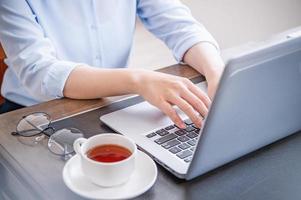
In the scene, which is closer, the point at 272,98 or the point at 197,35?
the point at 272,98

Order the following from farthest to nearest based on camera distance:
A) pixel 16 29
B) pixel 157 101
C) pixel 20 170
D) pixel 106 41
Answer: pixel 106 41
pixel 16 29
pixel 157 101
pixel 20 170

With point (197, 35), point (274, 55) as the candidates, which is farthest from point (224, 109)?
point (197, 35)

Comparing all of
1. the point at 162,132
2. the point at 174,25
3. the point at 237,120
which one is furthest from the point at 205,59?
the point at 237,120

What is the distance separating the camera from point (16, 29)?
1.06 m

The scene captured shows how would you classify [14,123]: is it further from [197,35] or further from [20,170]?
[197,35]

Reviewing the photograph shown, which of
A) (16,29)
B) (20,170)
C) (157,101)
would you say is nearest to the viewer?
(20,170)

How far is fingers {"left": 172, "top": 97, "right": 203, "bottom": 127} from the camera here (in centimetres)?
81

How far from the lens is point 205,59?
106cm

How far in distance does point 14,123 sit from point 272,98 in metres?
0.50

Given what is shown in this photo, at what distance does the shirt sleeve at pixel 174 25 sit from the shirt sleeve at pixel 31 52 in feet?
1.04

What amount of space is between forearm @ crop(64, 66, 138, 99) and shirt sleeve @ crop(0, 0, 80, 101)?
2cm

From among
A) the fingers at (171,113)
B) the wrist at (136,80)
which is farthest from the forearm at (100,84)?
the fingers at (171,113)

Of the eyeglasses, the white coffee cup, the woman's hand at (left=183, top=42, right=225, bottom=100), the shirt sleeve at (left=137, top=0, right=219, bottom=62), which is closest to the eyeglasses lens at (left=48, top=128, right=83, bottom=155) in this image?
the eyeglasses

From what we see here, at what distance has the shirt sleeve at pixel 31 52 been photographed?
99cm
